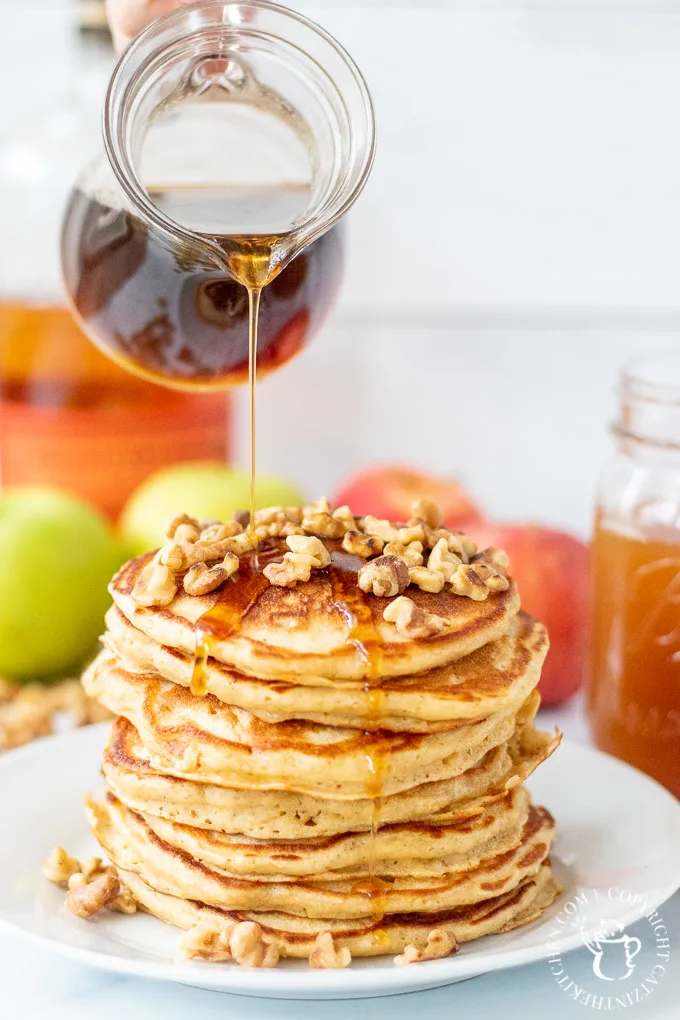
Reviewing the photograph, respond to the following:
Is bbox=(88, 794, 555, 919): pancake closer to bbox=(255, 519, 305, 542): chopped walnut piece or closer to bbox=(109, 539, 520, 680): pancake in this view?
bbox=(109, 539, 520, 680): pancake

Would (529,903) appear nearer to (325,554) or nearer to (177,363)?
(325,554)

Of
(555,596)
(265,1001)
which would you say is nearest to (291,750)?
(265,1001)

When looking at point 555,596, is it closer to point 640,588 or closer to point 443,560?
point 640,588

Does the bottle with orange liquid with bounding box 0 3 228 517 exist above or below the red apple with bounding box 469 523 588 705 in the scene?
above

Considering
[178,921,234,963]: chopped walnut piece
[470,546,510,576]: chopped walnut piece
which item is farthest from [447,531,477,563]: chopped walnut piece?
[178,921,234,963]: chopped walnut piece

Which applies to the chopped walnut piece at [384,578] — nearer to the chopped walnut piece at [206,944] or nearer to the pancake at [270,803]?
the pancake at [270,803]

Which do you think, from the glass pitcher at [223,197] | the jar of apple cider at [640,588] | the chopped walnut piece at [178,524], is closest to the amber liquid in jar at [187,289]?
the glass pitcher at [223,197]

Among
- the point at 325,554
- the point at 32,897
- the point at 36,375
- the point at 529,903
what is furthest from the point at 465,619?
the point at 36,375
